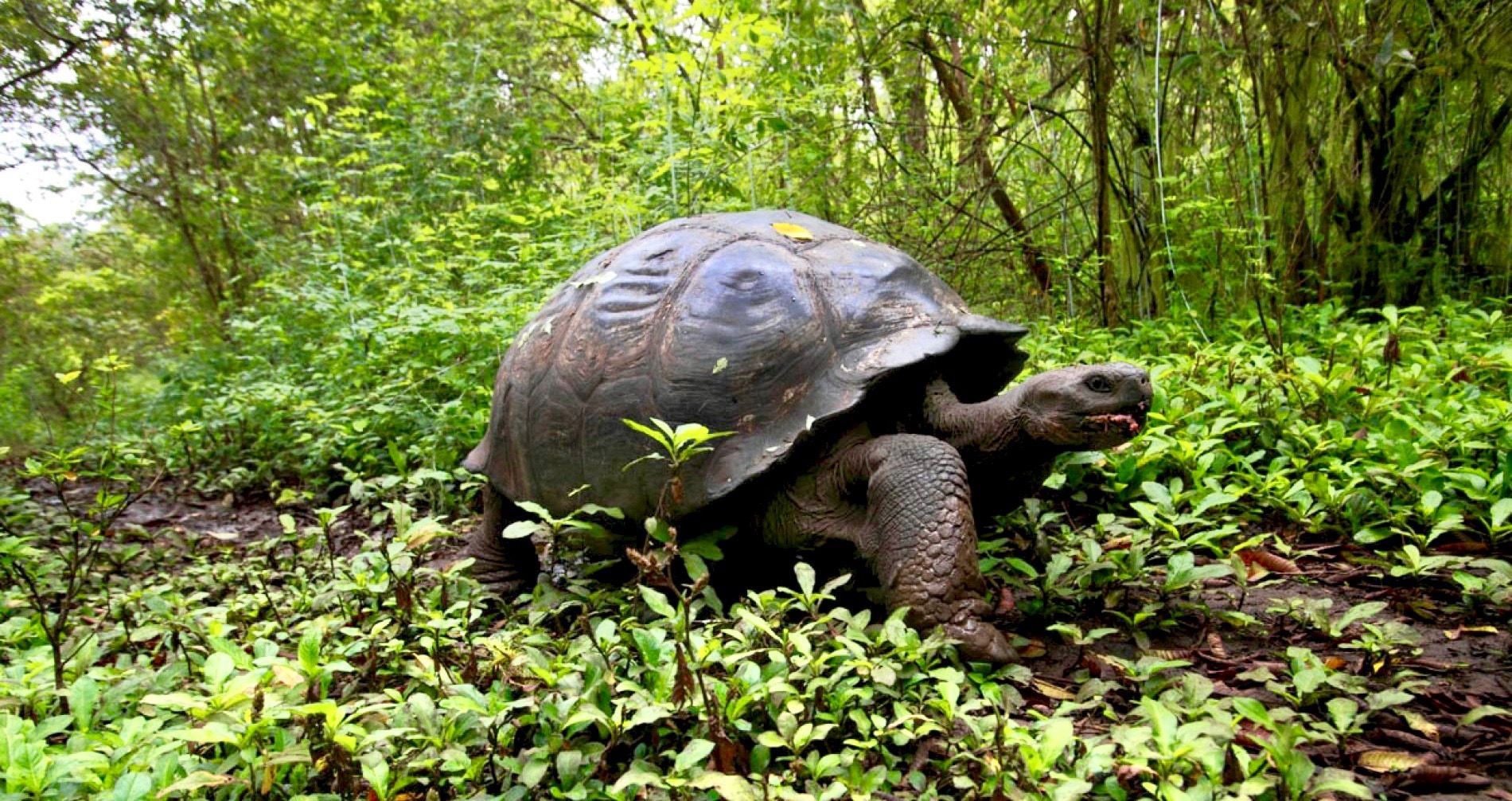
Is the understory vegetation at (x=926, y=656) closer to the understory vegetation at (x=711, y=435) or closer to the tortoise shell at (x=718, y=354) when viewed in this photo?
the understory vegetation at (x=711, y=435)

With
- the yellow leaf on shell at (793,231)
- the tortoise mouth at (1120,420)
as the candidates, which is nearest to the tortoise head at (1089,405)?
the tortoise mouth at (1120,420)

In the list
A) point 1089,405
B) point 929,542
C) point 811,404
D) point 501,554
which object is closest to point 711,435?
point 811,404

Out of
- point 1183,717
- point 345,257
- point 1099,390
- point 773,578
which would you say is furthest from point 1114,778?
point 345,257

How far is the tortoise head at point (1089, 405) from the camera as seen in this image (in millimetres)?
2299

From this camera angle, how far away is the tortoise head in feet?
7.54

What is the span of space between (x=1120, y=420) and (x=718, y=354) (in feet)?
3.71

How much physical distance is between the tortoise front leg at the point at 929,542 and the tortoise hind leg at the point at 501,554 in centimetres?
144

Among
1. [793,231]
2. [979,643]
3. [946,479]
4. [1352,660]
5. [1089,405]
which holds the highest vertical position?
[793,231]

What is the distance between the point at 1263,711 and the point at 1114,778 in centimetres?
34

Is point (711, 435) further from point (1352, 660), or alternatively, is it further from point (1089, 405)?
point (1352, 660)

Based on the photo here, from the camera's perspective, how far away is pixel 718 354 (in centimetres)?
258

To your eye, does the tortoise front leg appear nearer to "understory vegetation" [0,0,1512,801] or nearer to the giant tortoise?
the giant tortoise

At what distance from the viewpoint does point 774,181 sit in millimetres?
6324

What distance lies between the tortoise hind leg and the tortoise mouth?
2027 millimetres
